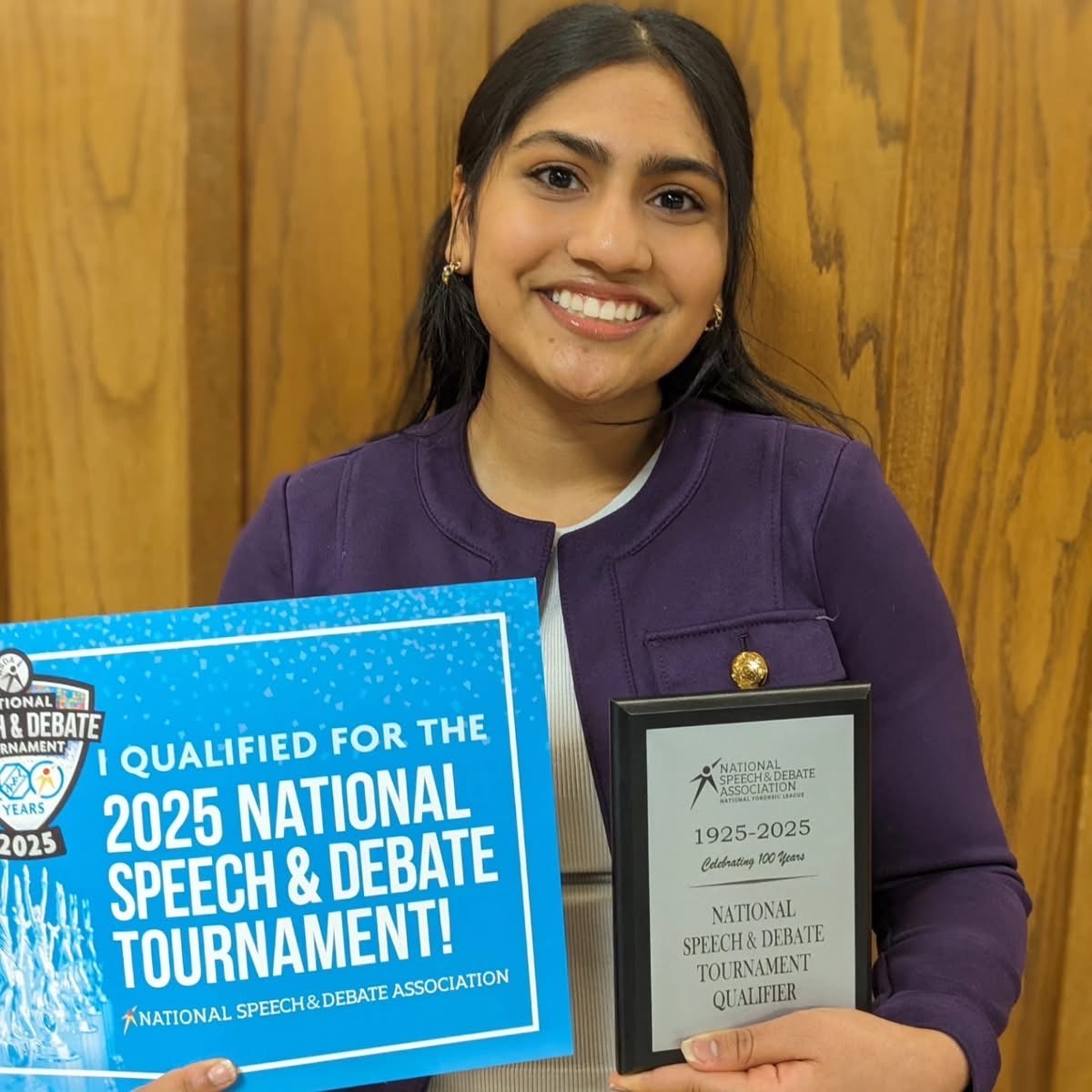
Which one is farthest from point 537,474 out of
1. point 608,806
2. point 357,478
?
point 608,806

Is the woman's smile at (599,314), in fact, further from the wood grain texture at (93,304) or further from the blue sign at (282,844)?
the wood grain texture at (93,304)

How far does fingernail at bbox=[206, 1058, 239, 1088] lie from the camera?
708mm

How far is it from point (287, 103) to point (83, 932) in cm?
75

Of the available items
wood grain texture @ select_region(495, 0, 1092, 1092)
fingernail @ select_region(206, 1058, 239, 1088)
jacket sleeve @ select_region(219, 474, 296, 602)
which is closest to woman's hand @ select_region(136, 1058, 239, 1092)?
fingernail @ select_region(206, 1058, 239, 1088)

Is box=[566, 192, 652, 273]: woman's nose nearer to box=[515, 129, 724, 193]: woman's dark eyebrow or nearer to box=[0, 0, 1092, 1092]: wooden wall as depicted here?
box=[515, 129, 724, 193]: woman's dark eyebrow

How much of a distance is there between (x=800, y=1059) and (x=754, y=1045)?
37 millimetres

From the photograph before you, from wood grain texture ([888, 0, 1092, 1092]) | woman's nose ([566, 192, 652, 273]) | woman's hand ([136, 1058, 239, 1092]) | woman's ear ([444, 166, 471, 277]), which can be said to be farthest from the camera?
wood grain texture ([888, 0, 1092, 1092])

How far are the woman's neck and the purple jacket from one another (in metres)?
0.05

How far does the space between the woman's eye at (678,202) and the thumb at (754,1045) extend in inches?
23.6

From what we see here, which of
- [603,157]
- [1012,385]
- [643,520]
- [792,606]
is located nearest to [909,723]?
[792,606]

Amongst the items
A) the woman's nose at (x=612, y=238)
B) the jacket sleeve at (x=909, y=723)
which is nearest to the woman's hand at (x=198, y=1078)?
the jacket sleeve at (x=909, y=723)

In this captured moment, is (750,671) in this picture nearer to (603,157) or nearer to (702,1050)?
(702,1050)

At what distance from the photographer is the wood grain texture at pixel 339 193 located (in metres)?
1.07

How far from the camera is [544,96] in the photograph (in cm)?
89
